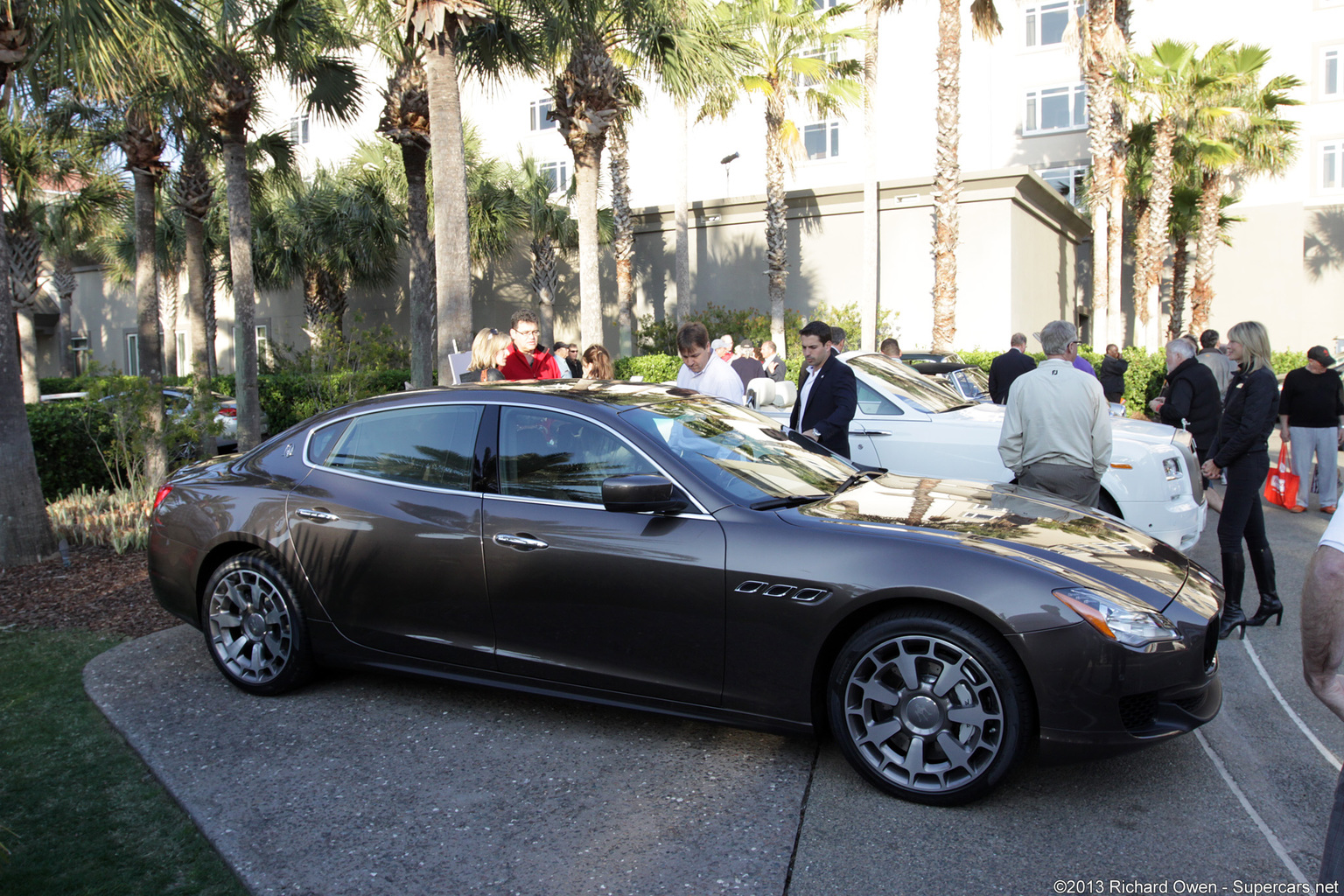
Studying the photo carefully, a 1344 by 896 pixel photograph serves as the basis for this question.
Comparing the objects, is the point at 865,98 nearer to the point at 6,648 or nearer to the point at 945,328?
the point at 945,328

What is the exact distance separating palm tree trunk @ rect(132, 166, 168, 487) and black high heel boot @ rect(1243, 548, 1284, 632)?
30.8 ft

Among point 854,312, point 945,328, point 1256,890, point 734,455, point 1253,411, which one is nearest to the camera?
point 1256,890

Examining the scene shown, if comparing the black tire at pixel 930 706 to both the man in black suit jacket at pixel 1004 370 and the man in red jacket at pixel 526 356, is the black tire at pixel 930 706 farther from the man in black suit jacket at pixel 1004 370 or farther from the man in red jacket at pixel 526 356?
the man in black suit jacket at pixel 1004 370

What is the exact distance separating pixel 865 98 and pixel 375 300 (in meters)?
15.8

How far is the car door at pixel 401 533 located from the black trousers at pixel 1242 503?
4336 millimetres

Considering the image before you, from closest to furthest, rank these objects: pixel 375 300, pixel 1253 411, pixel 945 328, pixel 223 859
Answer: pixel 223 859
pixel 1253 411
pixel 945 328
pixel 375 300

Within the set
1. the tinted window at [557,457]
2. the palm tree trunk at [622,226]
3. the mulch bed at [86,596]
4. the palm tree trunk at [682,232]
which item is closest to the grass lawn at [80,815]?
the mulch bed at [86,596]

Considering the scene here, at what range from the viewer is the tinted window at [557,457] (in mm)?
3881

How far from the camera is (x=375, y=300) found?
27562 millimetres

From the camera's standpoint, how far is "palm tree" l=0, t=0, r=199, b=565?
6.94 meters

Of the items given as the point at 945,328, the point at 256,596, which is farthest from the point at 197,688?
the point at 945,328

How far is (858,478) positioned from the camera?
14.7 ft

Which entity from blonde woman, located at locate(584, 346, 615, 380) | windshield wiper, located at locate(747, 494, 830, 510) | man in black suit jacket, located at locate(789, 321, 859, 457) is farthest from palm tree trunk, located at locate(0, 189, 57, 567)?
windshield wiper, located at locate(747, 494, 830, 510)

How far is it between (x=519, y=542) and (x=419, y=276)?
40.0 ft
